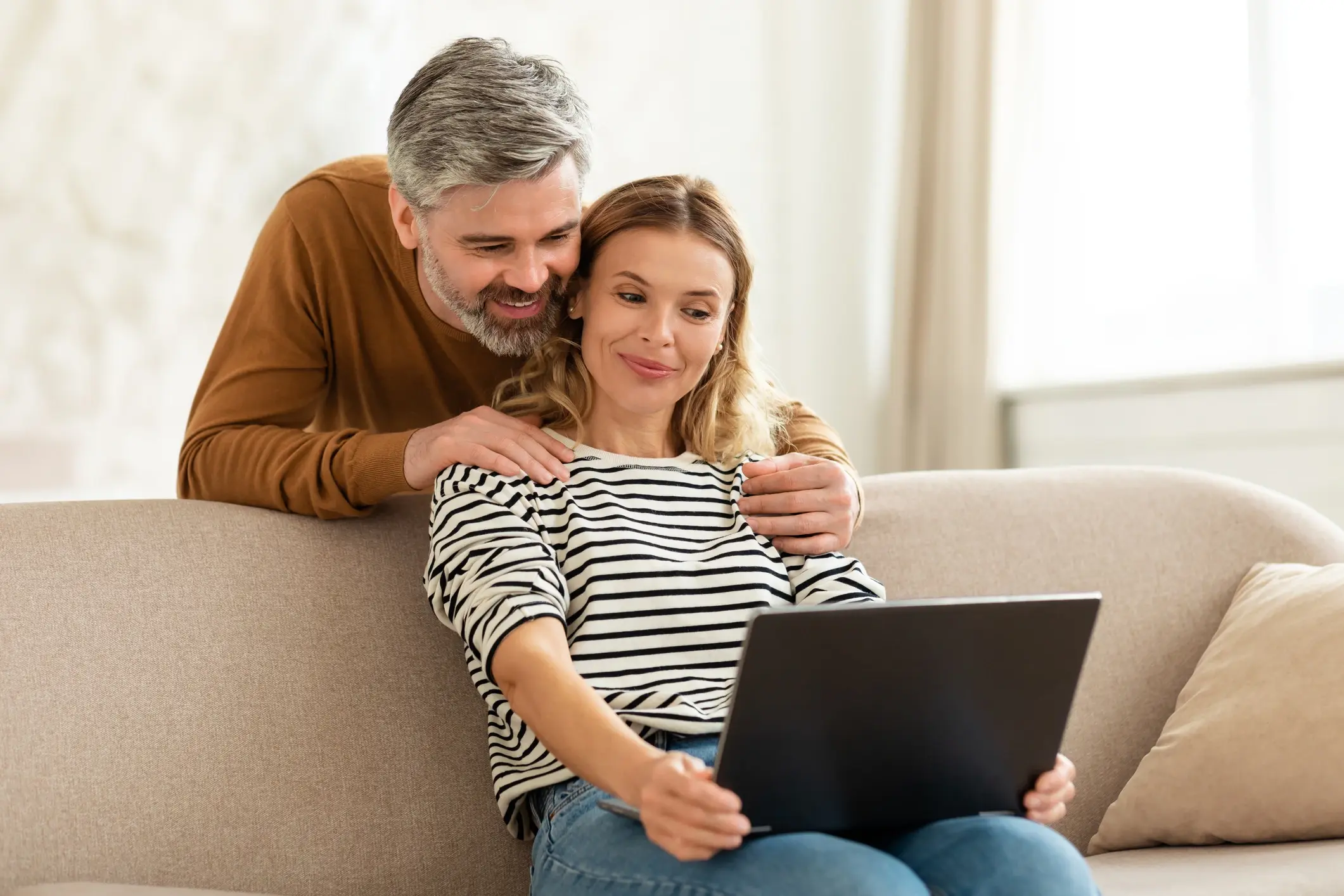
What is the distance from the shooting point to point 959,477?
1.96 metres

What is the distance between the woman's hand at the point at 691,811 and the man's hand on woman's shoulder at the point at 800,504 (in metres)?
0.51

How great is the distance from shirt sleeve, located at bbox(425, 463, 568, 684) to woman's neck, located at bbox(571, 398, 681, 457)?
0.16 metres

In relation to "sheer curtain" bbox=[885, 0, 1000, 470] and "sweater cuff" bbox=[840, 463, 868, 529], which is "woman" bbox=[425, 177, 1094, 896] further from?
"sheer curtain" bbox=[885, 0, 1000, 470]

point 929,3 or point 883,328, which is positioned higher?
point 929,3

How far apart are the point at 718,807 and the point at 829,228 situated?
3265mm

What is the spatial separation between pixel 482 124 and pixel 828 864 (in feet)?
3.19

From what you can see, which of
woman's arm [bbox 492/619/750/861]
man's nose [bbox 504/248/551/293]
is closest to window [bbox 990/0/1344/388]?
man's nose [bbox 504/248/551/293]

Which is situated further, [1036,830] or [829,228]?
[829,228]

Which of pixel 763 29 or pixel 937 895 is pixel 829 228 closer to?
pixel 763 29

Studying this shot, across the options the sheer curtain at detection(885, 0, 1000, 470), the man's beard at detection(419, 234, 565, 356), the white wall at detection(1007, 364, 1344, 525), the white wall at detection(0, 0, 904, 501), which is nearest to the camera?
the man's beard at detection(419, 234, 565, 356)

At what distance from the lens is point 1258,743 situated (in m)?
1.52

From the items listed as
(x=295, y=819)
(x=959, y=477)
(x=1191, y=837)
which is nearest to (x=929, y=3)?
(x=959, y=477)

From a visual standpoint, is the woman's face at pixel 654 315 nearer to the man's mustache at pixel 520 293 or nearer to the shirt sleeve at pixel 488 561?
the man's mustache at pixel 520 293

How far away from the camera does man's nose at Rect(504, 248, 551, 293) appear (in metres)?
1.58
